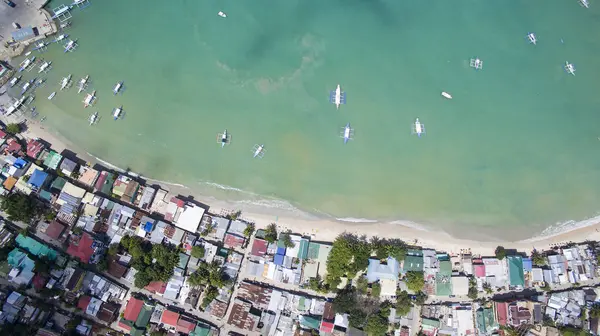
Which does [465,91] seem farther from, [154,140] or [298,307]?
[154,140]

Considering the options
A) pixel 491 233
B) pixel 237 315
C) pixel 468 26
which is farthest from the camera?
pixel 468 26

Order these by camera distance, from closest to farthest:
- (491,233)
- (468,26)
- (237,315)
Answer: (237,315) < (491,233) < (468,26)

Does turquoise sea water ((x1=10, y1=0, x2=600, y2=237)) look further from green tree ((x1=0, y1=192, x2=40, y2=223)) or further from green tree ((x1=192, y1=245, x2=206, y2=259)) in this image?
green tree ((x1=0, y1=192, x2=40, y2=223))

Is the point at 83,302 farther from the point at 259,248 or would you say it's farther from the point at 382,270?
the point at 382,270

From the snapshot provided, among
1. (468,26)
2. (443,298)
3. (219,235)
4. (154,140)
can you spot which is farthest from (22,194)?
(468,26)

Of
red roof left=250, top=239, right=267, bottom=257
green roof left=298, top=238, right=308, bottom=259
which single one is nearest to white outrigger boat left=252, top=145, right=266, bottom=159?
red roof left=250, top=239, right=267, bottom=257

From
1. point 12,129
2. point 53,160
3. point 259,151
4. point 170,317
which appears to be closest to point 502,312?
point 259,151

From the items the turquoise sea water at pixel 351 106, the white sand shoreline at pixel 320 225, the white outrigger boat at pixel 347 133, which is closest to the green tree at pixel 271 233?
the white sand shoreline at pixel 320 225
